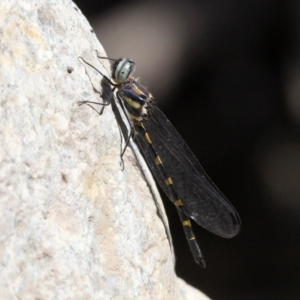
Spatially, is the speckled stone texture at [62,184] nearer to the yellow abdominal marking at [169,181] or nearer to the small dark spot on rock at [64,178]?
the small dark spot on rock at [64,178]

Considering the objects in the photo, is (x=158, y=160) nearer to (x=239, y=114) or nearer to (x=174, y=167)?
(x=174, y=167)

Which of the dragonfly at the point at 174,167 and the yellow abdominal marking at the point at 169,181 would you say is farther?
the yellow abdominal marking at the point at 169,181

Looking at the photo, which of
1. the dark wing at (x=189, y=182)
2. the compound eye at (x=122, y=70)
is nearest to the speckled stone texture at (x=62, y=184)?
the compound eye at (x=122, y=70)

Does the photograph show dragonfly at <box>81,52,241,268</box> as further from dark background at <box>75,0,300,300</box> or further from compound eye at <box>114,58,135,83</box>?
dark background at <box>75,0,300,300</box>

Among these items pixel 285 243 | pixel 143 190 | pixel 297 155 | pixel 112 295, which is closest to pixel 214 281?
pixel 285 243

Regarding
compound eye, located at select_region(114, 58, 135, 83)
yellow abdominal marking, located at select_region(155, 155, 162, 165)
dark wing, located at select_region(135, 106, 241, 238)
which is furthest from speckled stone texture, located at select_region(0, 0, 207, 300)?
dark wing, located at select_region(135, 106, 241, 238)

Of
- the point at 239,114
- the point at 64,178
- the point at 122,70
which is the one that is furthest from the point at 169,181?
the point at 239,114

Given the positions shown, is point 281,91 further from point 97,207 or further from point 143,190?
point 97,207
